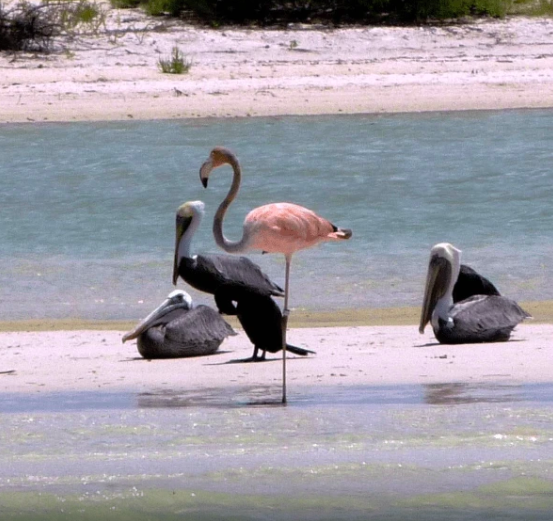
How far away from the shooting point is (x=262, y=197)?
1548 centimetres

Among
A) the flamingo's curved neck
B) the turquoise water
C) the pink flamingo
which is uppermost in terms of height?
the pink flamingo

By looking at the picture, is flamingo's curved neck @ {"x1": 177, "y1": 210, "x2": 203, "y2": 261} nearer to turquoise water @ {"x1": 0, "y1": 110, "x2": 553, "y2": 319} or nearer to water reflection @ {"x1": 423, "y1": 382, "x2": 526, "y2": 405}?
turquoise water @ {"x1": 0, "y1": 110, "x2": 553, "y2": 319}

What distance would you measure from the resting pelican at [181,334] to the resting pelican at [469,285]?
5.53 feet

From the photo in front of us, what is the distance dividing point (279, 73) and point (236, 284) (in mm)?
12355

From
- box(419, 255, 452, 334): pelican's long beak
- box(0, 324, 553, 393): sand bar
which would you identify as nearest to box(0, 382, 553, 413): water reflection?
box(0, 324, 553, 393): sand bar

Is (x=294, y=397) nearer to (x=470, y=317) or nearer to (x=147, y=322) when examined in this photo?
(x=147, y=322)

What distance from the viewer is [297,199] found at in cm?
1559

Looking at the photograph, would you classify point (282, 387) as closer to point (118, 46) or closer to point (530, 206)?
point (530, 206)

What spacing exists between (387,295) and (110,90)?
9579mm

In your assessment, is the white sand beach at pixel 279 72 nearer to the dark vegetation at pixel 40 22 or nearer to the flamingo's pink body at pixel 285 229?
the dark vegetation at pixel 40 22

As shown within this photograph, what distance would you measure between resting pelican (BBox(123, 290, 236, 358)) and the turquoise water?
2003 millimetres

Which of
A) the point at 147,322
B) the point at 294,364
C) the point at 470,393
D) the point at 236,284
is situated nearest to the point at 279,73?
the point at 236,284

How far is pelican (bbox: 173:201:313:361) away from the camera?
7641 millimetres

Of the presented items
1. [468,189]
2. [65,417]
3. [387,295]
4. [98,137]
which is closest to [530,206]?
[468,189]
